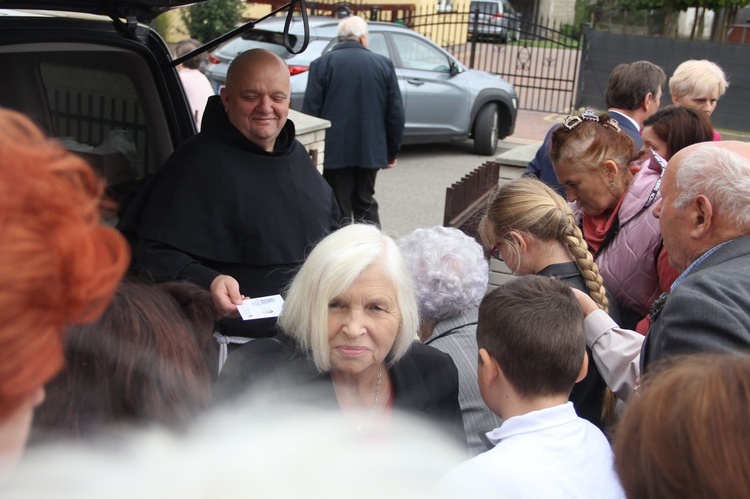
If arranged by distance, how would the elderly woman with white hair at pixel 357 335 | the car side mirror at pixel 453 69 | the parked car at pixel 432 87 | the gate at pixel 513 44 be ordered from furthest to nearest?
the gate at pixel 513 44, the car side mirror at pixel 453 69, the parked car at pixel 432 87, the elderly woman with white hair at pixel 357 335

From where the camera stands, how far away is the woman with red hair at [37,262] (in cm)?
70

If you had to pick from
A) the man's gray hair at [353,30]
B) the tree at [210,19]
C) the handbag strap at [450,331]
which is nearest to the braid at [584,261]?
the handbag strap at [450,331]

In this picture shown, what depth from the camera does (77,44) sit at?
322 cm

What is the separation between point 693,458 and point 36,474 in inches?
32.7

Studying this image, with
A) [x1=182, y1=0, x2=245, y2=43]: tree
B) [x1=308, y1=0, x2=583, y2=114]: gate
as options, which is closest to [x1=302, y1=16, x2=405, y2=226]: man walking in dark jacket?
[x1=308, y1=0, x2=583, y2=114]: gate

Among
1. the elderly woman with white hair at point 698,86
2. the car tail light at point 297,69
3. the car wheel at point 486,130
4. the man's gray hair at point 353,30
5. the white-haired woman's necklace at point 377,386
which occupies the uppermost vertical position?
the man's gray hair at point 353,30

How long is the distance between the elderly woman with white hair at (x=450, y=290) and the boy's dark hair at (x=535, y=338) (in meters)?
0.50

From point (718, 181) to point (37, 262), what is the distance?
6.09 feet

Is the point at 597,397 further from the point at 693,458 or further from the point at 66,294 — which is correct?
the point at 66,294

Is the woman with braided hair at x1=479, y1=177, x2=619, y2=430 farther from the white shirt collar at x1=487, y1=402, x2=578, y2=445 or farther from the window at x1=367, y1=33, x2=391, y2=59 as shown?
the window at x1=367, y1=33, x2=391, y2=59

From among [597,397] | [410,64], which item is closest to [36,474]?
[597,397]

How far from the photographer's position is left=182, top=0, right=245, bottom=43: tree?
14531mm

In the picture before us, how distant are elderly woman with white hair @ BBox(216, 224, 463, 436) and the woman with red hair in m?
1.25

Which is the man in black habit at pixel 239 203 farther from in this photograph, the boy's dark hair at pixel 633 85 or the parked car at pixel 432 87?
the parked car at pixel 432 87
